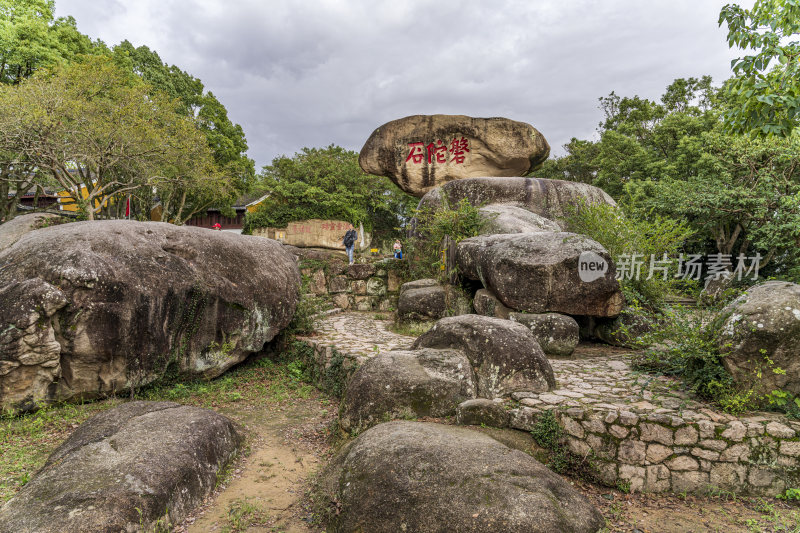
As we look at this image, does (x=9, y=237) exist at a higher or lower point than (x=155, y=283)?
higher

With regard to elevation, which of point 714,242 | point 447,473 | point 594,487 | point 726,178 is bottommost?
point 594,487

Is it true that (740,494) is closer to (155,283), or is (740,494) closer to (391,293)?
(155,283)

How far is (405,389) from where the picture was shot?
15.9ft

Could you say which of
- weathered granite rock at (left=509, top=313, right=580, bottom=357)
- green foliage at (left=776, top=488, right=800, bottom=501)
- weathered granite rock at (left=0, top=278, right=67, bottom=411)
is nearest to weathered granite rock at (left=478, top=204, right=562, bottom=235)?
weathered granite rock at (left=509, top=313, right=580, bottom=357)

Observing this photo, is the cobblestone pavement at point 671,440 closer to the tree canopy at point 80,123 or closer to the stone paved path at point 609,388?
the stone paved path at point 609,388

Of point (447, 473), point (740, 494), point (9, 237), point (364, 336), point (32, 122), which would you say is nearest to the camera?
point (447, 473)

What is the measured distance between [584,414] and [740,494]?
1594 millimetres

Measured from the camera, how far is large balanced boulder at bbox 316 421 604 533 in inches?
119

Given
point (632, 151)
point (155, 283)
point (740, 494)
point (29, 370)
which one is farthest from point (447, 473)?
point (632, 151)

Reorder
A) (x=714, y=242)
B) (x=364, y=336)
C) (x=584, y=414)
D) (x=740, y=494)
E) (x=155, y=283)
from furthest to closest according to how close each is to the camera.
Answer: (x=714, y=242) → (x=364, y=336) → (x=155, y=283) → (x=584, y=414) → (x=740, y=494)

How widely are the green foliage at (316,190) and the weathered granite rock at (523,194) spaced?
10.5 metres

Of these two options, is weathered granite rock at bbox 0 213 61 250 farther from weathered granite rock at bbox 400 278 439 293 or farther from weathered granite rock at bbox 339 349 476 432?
weathered granite rock at bbox 339 349 476 432

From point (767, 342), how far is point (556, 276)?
3032 millimetres

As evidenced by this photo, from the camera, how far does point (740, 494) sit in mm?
4008
